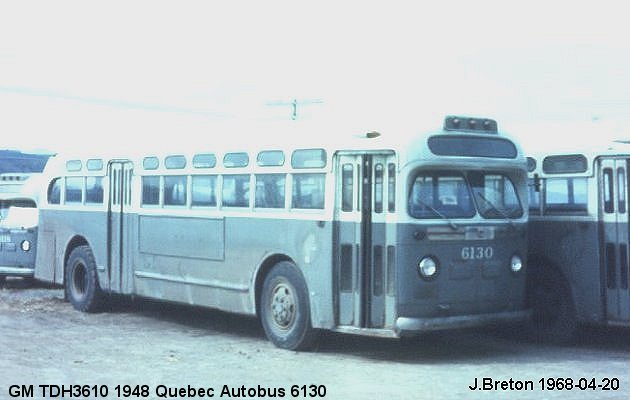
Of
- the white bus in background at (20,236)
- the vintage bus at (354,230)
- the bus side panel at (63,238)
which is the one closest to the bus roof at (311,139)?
the vintage bus at (354,230)

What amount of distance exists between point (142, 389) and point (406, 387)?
2448mm

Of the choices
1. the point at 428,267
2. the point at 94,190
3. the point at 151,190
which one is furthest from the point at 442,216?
the point at 94,190

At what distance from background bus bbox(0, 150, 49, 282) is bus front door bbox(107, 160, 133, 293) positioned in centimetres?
387

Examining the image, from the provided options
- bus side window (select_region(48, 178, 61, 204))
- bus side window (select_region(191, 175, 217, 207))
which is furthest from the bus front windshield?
bus side window (select_region(48, 178, 61, 204))

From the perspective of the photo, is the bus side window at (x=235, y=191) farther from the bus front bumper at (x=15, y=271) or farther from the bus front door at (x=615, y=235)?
the bus front bumper at (x=15, y=271)

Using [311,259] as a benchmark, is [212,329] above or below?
below

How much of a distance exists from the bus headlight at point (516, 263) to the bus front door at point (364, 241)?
62.6 inches

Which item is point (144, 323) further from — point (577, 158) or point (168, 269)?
point (577, 158)

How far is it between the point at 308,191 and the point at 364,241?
3.17ft

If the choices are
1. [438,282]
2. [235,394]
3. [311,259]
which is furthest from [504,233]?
[235,394]

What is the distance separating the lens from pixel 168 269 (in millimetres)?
13367

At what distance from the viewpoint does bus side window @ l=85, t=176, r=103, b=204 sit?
49.5 feet

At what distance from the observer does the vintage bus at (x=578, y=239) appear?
11.3 metres

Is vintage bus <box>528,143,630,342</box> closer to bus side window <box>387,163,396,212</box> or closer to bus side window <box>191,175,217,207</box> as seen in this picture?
bus side window <box>387,163,396,212</box>
